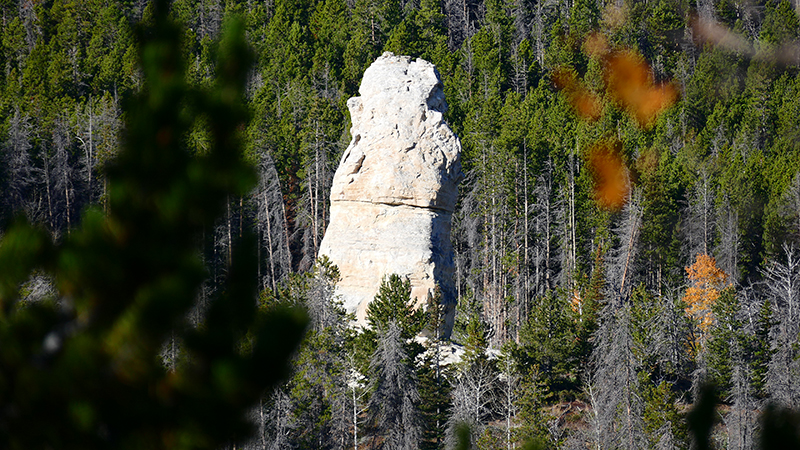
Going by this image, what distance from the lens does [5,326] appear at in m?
3.33

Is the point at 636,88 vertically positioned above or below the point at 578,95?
above

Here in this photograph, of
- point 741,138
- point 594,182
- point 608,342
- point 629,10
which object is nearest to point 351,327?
point 608,342

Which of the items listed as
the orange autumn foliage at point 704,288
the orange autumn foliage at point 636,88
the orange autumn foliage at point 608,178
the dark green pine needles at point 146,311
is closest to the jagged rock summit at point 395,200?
the orange autumn foliage at point 704,288

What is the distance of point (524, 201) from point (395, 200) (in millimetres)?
18649

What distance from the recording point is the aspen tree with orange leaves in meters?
35.4

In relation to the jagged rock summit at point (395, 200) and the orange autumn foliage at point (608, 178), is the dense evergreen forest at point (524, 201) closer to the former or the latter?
the orange autumn foliage at point (608, 178)

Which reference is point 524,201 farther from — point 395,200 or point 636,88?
point 395,200

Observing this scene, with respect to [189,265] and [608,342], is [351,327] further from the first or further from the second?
[189,265]

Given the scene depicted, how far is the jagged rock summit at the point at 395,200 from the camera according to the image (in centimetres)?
2619

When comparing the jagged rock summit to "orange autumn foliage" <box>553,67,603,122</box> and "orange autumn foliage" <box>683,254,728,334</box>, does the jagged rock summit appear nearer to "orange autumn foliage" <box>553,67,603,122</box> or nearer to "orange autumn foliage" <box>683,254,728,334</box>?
"orange autumn foliage" <box>683,254,728,334</box>

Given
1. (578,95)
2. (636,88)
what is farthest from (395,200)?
(636,88)

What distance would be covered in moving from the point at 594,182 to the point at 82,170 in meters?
28.6

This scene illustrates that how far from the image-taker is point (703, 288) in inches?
1464

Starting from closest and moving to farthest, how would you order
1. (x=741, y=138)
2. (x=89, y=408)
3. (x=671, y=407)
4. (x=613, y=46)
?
(x=89, y=408) → (x=671, y=407) → (x=741, y=138) → (x=613, y=46)
